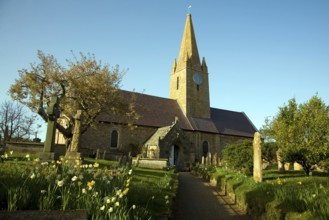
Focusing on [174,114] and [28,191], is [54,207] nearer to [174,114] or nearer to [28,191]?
[28,191]

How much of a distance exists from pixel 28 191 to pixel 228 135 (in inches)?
1414

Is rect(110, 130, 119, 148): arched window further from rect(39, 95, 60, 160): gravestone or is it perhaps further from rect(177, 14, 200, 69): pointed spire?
rect(39, 95, 60, 160): gravestone

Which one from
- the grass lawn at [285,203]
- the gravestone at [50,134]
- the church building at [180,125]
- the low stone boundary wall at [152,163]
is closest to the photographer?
the grass lawn at [285,203]

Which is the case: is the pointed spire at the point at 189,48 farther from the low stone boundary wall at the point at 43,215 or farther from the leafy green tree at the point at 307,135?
the low stone boundary wall at the point at 43,215

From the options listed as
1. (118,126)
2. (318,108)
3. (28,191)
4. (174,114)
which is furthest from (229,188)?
(174,114)

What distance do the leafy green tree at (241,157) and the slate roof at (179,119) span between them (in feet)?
44.9

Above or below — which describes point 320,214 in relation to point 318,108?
below

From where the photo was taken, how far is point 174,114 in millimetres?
36500

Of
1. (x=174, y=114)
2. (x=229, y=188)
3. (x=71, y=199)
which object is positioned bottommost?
(x=229, y=188)

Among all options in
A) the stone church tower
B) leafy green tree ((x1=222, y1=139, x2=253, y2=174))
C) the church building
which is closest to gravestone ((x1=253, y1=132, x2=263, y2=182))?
leafy green tree ((x1=222, y1=139, x2=253, y2=174))

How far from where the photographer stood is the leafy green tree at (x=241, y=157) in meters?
18.4

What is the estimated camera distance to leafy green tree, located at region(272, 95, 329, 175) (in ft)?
51.6

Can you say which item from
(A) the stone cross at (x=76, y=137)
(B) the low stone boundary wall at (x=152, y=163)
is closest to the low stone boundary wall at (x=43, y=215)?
(A) the stone cross at (x=76, y=137)

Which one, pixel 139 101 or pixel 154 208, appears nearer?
pixel 154 208
